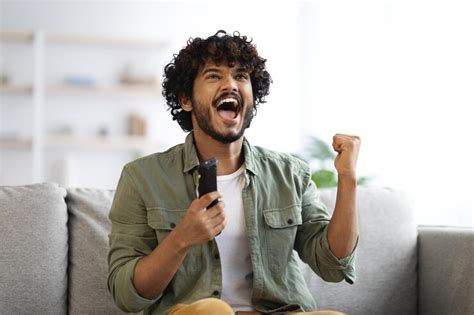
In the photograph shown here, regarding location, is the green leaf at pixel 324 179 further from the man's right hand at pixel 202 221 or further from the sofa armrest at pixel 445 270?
the man's right hand at pixel 202 221

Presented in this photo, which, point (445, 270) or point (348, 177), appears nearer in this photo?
point (348, 177)

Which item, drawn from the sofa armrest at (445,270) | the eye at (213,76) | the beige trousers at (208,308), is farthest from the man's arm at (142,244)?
the sofa armrest at (445,270)

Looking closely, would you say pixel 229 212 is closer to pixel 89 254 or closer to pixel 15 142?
pixel 89 254

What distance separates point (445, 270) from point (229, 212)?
0.83 meters

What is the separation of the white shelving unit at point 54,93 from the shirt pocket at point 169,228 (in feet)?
14.1

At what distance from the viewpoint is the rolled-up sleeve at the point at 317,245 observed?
5.94 feet

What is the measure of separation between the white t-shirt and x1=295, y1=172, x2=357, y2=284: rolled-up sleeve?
176 millimetres

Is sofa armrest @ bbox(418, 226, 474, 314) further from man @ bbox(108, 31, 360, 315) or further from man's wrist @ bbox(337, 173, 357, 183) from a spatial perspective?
man's wrist @ bbox(337, 173, 357, 183)

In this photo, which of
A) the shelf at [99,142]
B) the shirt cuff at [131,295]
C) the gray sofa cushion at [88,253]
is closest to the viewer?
the shirt cuff at [131,295]

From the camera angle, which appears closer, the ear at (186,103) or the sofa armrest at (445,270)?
the ear at (186,103)

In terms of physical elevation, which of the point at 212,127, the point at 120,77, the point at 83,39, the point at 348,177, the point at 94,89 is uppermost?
the point at 83,39

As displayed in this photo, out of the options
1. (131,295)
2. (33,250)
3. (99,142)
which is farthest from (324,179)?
(99,142)

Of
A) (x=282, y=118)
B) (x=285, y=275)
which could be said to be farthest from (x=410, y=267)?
(x=282, y=118)

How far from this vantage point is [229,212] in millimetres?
1860
